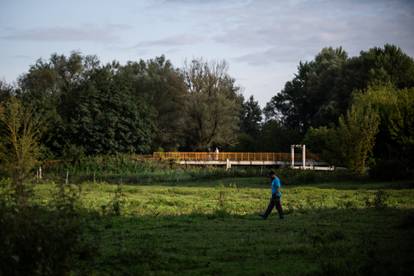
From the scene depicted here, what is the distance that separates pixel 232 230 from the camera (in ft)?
62.2

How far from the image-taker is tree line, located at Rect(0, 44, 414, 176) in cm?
5353

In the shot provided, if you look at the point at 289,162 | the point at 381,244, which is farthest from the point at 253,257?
the point at 289,162

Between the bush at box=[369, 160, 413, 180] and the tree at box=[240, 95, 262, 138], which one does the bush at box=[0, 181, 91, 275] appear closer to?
the bush at box=[369, 160, 413, 180]

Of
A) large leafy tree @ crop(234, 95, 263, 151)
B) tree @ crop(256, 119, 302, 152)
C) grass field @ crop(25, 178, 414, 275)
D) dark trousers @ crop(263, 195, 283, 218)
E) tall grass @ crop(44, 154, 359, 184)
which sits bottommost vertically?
grass field @ crop(25, 178, 414, 275)

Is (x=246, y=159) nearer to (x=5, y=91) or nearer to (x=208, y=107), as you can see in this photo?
(x=208, y=107)

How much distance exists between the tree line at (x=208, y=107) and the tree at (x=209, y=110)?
0.15 metres

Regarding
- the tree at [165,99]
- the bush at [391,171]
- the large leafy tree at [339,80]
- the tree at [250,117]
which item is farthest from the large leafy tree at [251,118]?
the bush at [391,171]

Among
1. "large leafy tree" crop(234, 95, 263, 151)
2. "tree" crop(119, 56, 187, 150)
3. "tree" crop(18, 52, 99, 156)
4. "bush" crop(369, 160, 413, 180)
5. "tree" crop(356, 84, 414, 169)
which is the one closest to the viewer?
"bush" crop(369, 160, 413, 180)

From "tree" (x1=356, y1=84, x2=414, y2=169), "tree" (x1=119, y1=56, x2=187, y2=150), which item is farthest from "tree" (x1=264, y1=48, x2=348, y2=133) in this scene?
"tree" (x1=119, y1=56, x2=187, y2=150)

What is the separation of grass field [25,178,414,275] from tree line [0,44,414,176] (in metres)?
26.1

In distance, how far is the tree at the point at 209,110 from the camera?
8488 centimetres

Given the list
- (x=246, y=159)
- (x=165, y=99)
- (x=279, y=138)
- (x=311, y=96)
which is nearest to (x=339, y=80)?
(x=311, y=96)

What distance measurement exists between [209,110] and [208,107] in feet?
1.53

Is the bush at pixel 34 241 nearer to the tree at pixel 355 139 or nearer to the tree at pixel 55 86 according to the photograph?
the tree at pixel 355 139
